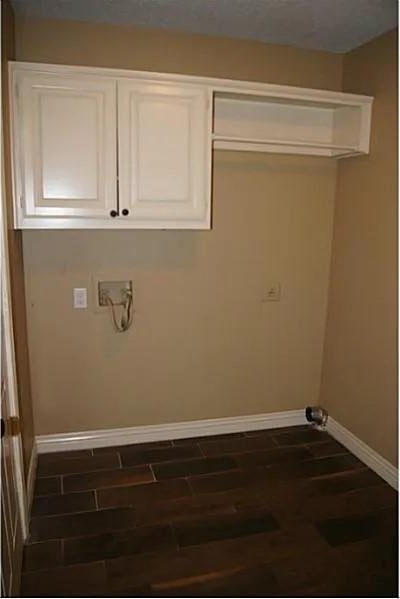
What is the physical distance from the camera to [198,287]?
3.13 meters

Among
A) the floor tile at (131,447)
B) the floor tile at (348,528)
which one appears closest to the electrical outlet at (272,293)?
the floor tile at (131,447)

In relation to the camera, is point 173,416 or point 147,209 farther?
point 173,416

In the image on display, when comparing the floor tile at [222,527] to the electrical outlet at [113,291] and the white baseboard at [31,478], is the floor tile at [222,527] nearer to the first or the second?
the white baseboard at [31,478]

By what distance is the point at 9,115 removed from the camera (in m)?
2.32

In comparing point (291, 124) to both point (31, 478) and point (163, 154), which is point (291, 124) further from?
point (31, 478)

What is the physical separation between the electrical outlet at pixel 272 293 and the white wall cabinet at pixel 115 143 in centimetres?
80

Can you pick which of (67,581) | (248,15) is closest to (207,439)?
(67,581)

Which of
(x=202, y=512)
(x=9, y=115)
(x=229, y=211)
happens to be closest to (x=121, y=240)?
(x=229, y=211)

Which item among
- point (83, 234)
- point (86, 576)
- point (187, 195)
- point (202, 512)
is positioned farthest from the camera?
point (83, 234)

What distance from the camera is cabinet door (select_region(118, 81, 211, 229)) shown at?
2.53 meters

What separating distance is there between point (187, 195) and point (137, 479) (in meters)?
1.68

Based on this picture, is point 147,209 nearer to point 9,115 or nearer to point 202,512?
point 9,115

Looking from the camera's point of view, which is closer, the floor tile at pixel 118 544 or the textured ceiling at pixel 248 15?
the floor tile at pixel 118 544

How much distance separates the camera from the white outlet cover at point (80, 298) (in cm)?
293
